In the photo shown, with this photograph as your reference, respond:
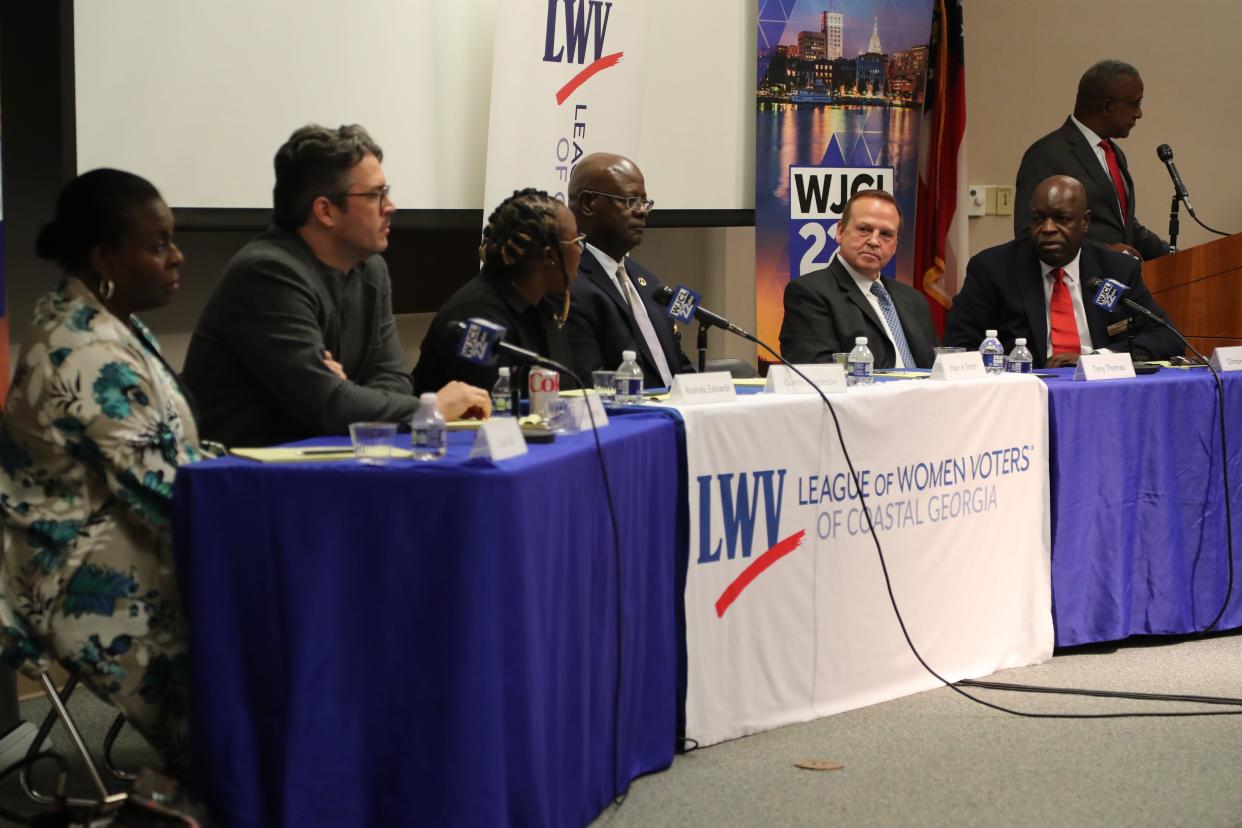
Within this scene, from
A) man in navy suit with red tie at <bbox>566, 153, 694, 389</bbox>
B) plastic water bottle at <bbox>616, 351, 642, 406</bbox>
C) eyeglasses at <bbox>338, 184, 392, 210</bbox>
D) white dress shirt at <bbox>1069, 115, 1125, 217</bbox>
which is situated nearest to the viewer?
eyeglasses at <bbox>338, 184, 392, 210</bbox>

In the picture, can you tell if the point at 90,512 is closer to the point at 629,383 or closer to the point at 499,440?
the point at 499,440

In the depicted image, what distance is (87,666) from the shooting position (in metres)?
2.58

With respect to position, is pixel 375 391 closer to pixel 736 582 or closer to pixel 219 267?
pixel 736 582

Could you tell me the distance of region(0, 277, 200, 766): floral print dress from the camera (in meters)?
2.56

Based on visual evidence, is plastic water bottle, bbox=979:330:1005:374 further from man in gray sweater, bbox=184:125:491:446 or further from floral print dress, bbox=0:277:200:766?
floral print dress, bbox=0:277:200:766

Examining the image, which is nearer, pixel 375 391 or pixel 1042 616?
pixel 375 391

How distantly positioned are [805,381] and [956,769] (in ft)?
Answer: 3.31

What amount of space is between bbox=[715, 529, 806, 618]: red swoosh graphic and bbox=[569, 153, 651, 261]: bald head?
1094 mm

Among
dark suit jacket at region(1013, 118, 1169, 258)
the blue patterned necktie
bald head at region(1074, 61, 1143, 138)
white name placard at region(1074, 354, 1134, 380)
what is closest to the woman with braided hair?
the blue patterned necktie

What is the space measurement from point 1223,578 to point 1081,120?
2.75 m

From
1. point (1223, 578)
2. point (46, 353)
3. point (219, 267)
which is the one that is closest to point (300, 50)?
point (219, 267)

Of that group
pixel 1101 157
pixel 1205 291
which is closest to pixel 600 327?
pixel 1205 291

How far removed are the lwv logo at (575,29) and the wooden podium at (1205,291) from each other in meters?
2.55

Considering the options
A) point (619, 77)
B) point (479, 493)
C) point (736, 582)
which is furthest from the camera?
point (619, 77)
